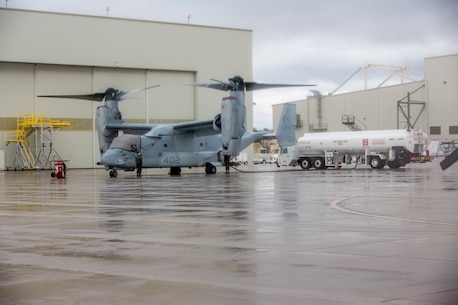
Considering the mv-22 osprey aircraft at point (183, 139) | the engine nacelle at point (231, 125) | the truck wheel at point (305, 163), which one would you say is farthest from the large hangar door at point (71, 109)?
the engine nacelle at point (231, 125)

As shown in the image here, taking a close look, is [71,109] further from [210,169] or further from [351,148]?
A: [351,148]


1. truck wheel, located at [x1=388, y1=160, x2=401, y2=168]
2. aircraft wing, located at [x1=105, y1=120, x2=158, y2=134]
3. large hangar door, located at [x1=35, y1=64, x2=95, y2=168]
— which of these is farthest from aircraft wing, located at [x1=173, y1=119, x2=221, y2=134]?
large hangar door, located at [x1=35, y1=64, x2=95, y2=168]

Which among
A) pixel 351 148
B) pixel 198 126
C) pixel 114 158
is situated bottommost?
pixel 114 158

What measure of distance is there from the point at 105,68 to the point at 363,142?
3089 centimetres

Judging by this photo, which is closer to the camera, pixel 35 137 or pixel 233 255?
pixel 233 255

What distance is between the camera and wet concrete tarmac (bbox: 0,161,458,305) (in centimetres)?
675

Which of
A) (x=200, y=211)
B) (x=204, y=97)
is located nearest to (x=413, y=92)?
(x=204, y=97)

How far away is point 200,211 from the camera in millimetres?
16953

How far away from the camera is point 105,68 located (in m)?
73.0

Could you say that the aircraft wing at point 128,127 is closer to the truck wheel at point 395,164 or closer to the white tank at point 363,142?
the white tank at point 363,142

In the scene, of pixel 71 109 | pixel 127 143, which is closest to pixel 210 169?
pixel 127 143

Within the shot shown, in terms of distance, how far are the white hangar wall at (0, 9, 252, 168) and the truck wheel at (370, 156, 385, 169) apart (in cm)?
2359

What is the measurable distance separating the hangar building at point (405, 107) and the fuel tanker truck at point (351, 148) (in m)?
22.3

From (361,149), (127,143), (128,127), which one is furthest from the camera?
(361,149)
